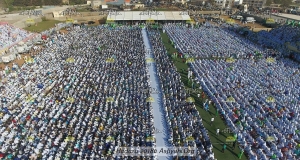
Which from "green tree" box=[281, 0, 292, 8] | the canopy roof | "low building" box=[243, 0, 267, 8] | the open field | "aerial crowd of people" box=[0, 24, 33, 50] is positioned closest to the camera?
"aerial crowd of people" box=[0, 24, 33, 50]

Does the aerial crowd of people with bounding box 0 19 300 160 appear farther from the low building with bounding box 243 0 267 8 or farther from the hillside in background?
the low building with bounding box 243 0 267 8

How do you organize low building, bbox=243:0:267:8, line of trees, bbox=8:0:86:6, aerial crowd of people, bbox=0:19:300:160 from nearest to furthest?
aerial crowd of people, bbox=0:19:300:160
line of trees, bbox=8:0:86:6
low building, bbox=243:0:267:8

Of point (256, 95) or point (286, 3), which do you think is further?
point (286, 3)

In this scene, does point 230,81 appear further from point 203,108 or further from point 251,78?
point 203,108

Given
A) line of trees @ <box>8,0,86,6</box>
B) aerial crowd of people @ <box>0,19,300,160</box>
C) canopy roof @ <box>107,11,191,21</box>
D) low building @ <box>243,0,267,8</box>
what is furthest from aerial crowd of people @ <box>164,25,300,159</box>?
low building @ <box>243,0,267,8</box>

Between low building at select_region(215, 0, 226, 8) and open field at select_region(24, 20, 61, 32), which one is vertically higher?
low building at select_region(215, 0, 226, 8)

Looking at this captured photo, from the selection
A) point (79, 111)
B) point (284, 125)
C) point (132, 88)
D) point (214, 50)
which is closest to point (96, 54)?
point (132, 88)

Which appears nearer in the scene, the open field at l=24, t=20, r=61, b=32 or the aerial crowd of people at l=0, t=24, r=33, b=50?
the aerial crowd of people at l=0, t=24, r=33, b=50

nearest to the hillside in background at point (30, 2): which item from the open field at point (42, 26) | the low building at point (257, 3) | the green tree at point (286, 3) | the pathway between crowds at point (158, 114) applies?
the open field at point (42, 26)

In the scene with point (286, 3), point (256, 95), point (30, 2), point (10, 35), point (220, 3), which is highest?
point (286, 3)

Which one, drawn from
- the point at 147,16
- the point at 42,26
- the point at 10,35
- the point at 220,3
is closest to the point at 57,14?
the point at 42,26

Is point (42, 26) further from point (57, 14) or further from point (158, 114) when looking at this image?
point (158, 114)

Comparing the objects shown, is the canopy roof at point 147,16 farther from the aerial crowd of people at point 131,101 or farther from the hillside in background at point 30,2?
the hillside in background at point 30,2
